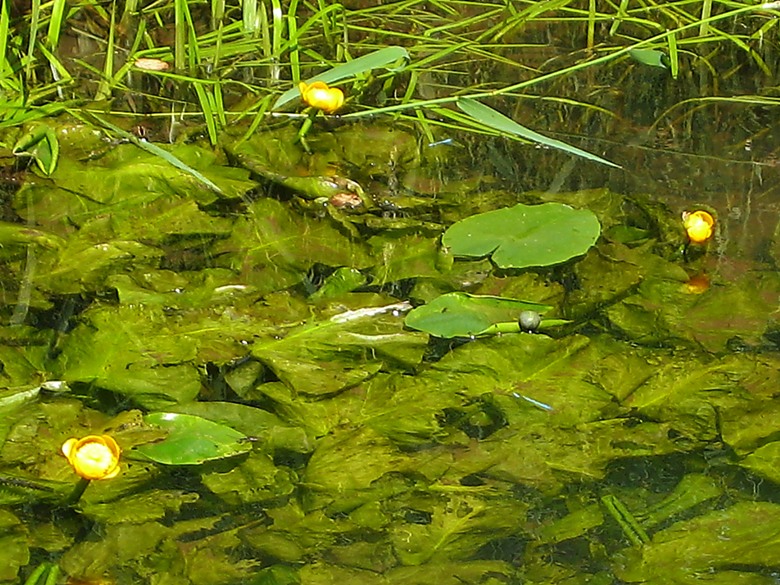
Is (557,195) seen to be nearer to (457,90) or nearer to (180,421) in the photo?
(457,90)

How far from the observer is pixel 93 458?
3.39 ft

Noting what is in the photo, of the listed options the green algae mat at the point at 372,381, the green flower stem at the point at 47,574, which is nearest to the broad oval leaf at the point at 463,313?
the green algae mat at the point at 372,381

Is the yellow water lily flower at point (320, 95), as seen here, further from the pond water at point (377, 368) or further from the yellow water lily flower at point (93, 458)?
the yellow water lily flower at point (93, 458)

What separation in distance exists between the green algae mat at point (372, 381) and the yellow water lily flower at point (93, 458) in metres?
0.06

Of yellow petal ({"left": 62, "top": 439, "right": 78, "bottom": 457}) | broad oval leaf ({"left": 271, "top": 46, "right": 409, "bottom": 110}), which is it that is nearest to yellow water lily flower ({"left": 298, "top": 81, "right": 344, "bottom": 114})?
broad oval leaf ({"left": 271, "top": 46, "right": 409, "bottom": 110})

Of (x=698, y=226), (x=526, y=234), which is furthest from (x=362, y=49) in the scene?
(x=698, y=226)

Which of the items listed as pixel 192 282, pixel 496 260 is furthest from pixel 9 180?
pixel 496 260

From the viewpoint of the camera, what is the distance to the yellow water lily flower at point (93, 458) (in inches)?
40.6

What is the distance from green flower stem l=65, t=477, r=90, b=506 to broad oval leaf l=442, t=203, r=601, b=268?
25.2 inches

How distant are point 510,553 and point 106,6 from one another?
158 centimetres

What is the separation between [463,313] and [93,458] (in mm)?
531

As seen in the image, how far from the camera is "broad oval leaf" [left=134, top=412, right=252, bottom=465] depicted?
113cm

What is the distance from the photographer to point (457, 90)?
2.03 metres

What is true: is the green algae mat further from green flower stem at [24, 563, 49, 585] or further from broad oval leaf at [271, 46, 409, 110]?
broad oval leaf at [271, 46, 409, 110]
